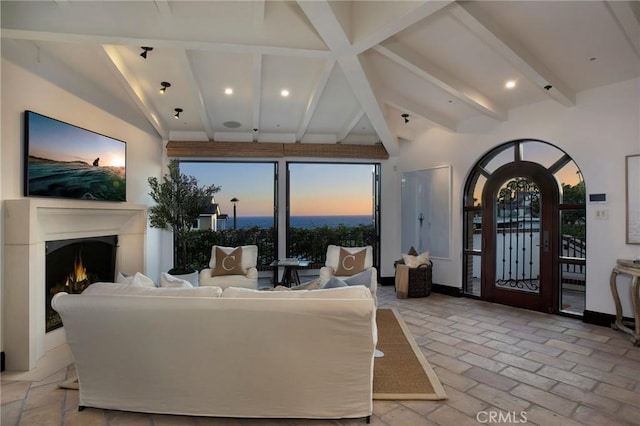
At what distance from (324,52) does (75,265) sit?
3806 millimetres

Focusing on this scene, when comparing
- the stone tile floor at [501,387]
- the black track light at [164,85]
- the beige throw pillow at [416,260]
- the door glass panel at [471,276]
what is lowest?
the stone tile floor at [501,387]

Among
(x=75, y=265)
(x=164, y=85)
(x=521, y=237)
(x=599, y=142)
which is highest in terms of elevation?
(x=164, y=85)

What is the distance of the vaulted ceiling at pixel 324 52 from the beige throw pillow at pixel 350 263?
2195mm

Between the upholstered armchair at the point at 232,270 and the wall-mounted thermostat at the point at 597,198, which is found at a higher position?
the wall-mounted thermostat at the point at 597,198

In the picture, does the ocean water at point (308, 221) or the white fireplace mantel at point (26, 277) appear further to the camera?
the ocean water at point (308, 221)

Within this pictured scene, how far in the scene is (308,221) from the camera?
23.3 feet

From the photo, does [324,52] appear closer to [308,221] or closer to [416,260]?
[416,260]

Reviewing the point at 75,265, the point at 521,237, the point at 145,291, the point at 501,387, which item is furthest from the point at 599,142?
the point at 75,265

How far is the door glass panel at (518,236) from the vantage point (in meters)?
4.67

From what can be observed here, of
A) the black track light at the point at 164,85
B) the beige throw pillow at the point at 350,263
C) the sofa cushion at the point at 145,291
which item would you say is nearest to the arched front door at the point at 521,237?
the beige throw pillow at the point at 350,263

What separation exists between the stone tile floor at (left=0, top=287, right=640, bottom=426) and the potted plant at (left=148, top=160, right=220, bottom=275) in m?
2.54

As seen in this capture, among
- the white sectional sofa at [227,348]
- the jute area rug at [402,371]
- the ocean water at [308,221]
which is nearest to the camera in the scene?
the white sectional sofa at [227,348]

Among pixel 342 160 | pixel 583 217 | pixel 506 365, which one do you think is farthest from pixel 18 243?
pixel 583 217

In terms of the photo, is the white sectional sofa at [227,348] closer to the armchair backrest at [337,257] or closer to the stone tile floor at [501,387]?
the stone tile floor at [501,387]
